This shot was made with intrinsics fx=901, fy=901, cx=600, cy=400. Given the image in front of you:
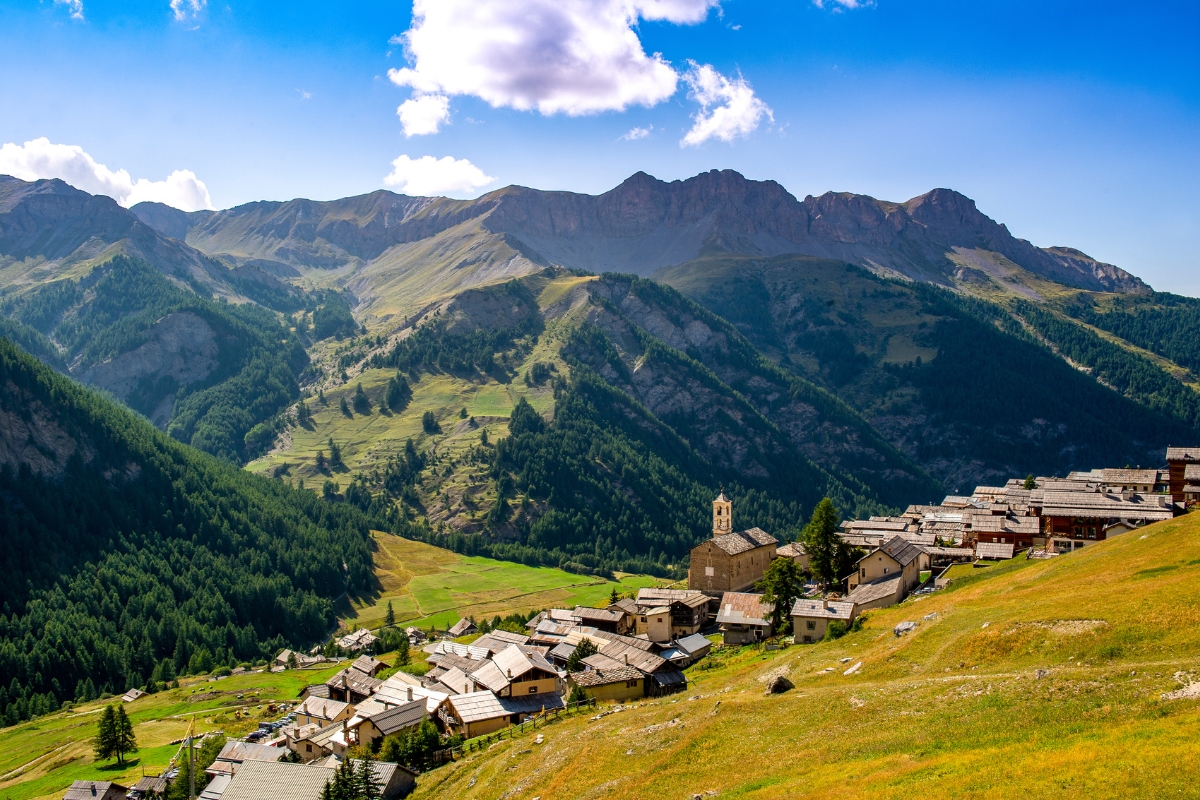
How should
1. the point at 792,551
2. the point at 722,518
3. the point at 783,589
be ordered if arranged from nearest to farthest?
1. the point at 783,589
2. the point at 792,551
3. the point at 722,518

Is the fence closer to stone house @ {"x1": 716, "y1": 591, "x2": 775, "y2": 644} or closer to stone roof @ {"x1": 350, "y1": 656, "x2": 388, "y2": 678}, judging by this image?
stone house @ {"x1": 716, "y1": 591, "x2": 775, "y2": 644}

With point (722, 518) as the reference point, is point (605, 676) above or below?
below

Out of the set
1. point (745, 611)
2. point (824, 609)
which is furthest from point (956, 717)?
point (745, 611)

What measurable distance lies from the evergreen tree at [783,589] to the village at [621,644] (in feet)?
0.85

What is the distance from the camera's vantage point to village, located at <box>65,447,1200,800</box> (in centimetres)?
7831

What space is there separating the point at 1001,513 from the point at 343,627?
426ft

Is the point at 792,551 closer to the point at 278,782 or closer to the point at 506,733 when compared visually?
the point at 506,733

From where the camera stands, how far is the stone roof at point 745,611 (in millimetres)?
99625

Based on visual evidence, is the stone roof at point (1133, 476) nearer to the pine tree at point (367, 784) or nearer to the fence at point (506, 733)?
the fence at point (506, 733)

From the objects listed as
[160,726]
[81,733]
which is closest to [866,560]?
[160,726]

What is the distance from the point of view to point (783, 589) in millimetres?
94688

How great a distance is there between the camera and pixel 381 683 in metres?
97.2

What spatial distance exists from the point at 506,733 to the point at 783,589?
33.9m

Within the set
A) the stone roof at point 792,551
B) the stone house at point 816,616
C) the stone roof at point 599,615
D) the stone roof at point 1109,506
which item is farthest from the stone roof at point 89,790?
the stone roof at point 1109,506
